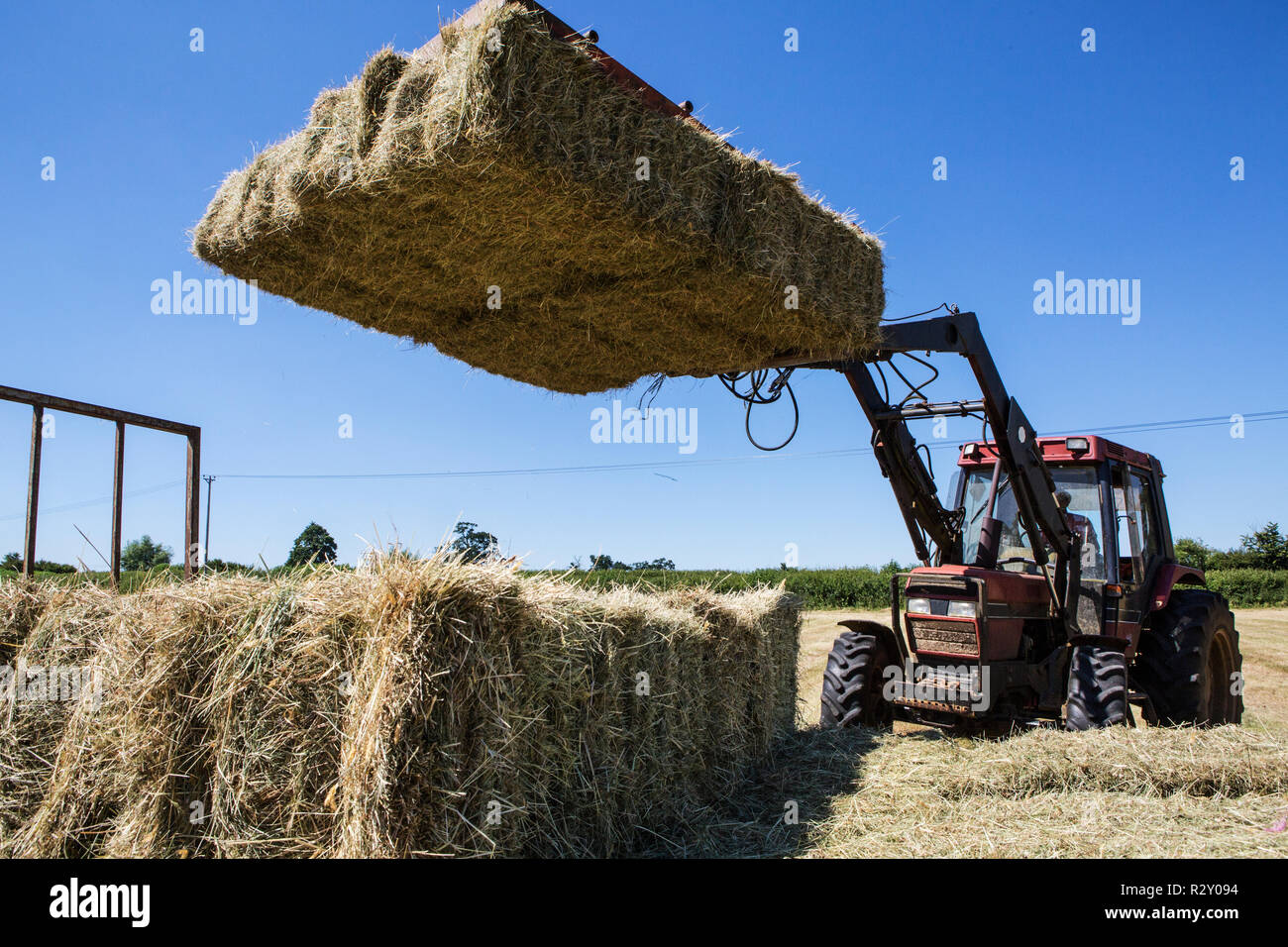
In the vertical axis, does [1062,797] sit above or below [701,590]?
below

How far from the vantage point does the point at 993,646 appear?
6.08 m

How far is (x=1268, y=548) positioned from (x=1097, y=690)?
39611 mm

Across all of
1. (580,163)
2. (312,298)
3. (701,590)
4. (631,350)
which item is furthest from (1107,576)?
(312,298)

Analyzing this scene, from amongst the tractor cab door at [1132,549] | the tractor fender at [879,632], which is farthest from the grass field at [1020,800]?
the tractor cab door at [1132,549]

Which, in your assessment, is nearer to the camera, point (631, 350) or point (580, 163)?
point (580, 163)

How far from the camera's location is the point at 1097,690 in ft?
19.1

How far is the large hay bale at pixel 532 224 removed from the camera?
3180 mm

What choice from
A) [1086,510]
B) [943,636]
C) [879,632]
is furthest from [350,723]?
[1086,510]

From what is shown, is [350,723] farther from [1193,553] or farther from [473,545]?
[1193,553]

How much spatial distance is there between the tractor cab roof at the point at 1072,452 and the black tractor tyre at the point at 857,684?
1.82m

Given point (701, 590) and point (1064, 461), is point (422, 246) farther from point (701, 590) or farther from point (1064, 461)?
point (1064, 461)

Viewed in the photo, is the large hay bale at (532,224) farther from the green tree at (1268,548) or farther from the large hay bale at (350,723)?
the green tree at (1268,548)

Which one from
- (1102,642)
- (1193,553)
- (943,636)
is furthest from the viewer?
(1193,553)
